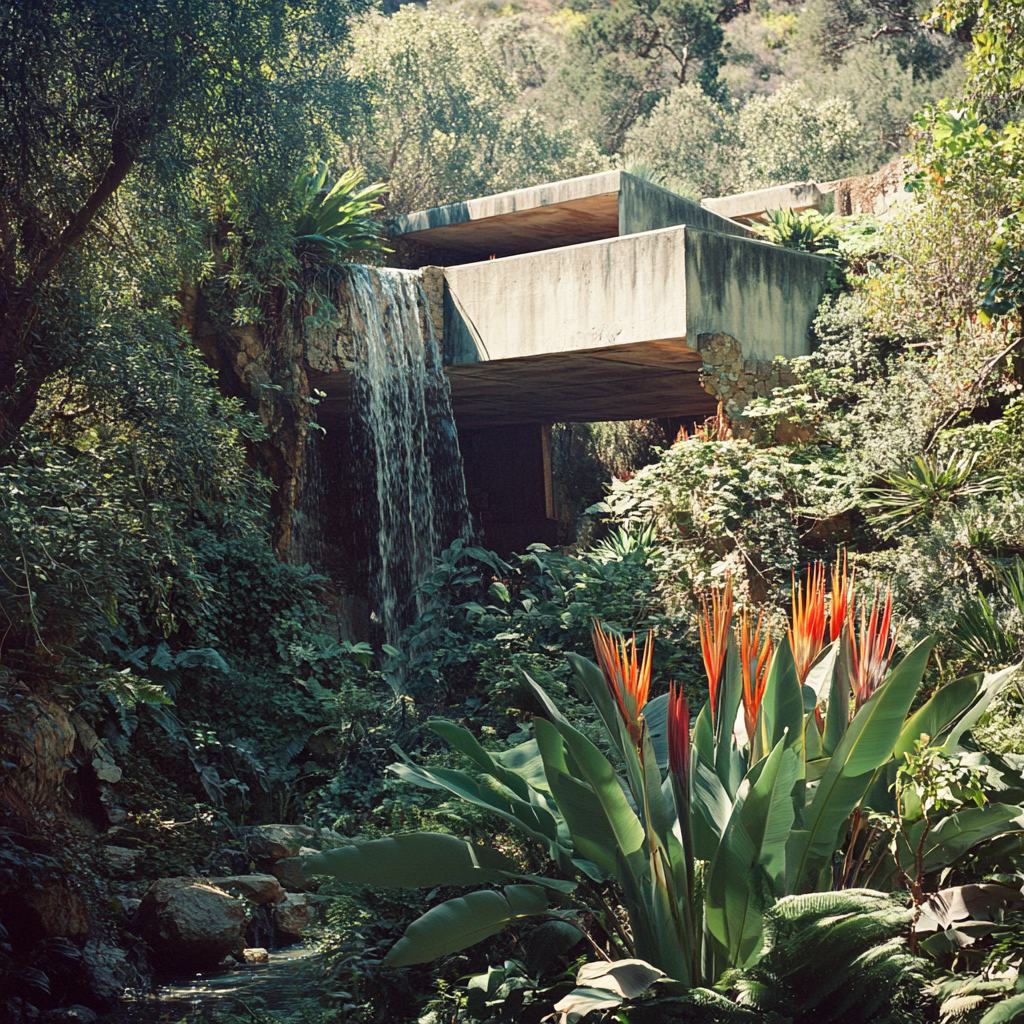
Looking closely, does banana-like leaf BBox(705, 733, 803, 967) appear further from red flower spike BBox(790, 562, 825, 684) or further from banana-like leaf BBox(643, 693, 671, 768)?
banana-like leaf BBox(643, 693, 671, 768)

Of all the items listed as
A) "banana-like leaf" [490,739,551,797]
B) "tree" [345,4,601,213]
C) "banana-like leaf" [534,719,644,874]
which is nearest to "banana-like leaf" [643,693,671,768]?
"banana-like leaf" [490,739,551,797]

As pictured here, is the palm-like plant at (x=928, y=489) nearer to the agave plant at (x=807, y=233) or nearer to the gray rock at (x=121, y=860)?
the agave plant at (x=807, y=233)

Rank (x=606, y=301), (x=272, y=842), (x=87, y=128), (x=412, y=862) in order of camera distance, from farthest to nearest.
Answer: (x=606, y=301), (x=272, y=842), (x=87, y=128), (x=412, y=862)

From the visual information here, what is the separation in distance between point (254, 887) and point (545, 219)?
1047 cm

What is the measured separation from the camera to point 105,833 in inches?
260

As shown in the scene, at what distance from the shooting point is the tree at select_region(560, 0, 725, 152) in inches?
1448

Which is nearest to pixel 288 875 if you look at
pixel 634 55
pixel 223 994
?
pixel 223 994

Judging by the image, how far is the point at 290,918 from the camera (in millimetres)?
Result: 6570

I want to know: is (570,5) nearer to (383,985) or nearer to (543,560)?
(543,560)

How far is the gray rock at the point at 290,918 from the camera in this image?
6523 mm

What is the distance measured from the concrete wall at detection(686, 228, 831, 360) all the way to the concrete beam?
469 centimetres

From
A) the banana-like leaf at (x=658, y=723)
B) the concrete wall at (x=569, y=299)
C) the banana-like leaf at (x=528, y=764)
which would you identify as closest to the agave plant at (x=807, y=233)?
the concrete wall at (x=569, y=299)

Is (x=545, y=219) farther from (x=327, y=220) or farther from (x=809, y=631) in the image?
(x=809, y=631)

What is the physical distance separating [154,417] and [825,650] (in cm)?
435
